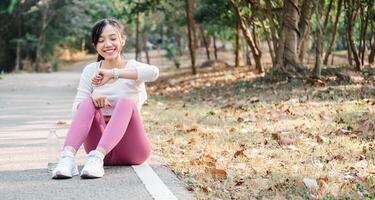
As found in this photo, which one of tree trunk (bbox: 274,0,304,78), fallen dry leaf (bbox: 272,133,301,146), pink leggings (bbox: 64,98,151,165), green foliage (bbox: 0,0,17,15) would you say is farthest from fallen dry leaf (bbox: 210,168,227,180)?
tree trunk (bbox: 274,0,304,78)

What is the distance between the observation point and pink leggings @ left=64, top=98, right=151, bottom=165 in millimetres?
5059

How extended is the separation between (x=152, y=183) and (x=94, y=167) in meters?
0.47

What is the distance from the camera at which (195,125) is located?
877 centimetres

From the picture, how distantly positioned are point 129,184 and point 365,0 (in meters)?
13.4

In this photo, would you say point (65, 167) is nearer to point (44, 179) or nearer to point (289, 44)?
point (44, 179)

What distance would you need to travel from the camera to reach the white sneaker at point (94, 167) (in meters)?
4.86

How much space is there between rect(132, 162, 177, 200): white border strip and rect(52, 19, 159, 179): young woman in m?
0.13

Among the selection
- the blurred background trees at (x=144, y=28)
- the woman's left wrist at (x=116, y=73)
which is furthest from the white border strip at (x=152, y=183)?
the blurred background trees at (x=144, y=28)

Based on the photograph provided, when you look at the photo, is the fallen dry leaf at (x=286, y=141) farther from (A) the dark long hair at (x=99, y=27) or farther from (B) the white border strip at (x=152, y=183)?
(A) the dark long hair at (x=99, y=27)

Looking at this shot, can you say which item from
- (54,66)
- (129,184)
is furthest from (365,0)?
(54,66)

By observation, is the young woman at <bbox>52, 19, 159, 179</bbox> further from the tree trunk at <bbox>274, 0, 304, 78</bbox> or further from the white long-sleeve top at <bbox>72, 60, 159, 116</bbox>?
the tree trunk at <bbox>274, 0, 304, 78</bbox>

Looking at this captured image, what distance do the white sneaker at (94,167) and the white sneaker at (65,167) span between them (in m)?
0.13

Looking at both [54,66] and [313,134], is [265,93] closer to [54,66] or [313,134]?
[313,134]

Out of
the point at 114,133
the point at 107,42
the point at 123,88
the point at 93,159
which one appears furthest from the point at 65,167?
the point at 107,42
